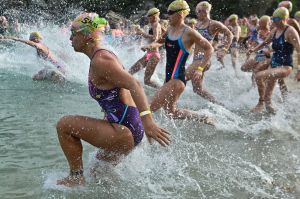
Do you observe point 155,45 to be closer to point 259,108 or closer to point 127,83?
point 259,108

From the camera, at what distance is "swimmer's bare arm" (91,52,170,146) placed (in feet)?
11.4

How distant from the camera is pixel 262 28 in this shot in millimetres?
10578

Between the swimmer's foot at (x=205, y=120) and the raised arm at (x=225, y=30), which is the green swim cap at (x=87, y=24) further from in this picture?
the raised arm at (x=225, y=30)

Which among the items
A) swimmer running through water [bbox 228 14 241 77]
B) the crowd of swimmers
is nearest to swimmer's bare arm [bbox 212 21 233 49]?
the crowd of swimmers

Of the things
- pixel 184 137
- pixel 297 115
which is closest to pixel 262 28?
pixel 297 115

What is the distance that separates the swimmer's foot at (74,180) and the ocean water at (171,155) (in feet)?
0.16

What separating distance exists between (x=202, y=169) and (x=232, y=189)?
1.94ft

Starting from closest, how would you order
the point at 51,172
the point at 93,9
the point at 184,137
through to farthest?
the point at 51,172
the point at 184,137
the point at 93,9

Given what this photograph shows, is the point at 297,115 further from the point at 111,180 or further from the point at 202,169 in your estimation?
the point at 111,180

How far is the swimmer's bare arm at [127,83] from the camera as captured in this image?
3484mm

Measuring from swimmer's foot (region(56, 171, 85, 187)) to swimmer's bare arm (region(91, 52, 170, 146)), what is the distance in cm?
91

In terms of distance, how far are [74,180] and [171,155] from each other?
1.48 meters

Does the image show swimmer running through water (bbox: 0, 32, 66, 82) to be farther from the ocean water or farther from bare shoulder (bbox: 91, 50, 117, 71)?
bare shoulder (bbox: 91, 50, 117, 71)

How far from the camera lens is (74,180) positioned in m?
4.04
